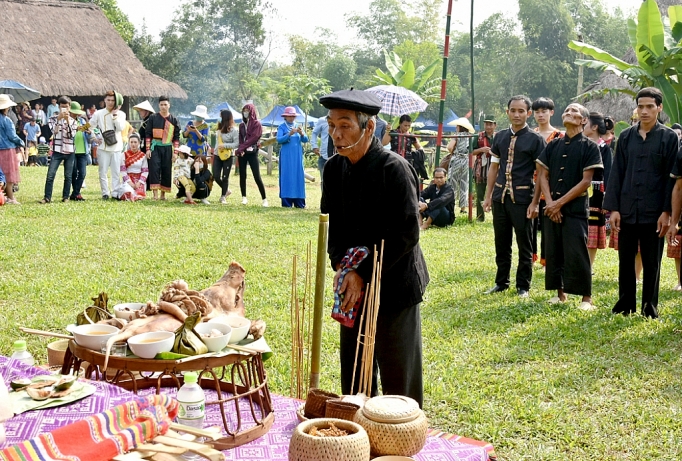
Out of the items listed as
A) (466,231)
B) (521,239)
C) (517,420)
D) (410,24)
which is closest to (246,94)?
(410,24)

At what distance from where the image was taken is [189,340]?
3.02 m

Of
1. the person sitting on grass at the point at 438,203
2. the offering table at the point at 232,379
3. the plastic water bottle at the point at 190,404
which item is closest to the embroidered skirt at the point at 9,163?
the person sitting on grass at the point at 438,203

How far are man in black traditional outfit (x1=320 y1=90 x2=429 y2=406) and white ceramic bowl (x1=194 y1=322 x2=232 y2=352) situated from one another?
0.56 m

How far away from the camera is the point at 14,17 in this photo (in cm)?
2494

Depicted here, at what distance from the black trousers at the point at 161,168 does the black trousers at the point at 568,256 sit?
27.3 ft

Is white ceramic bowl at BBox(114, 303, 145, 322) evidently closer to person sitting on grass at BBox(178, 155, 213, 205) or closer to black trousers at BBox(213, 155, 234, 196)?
person sitting on grass at BBox(178, 155, 213, 205)

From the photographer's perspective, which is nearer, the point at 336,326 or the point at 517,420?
the point at 517,420

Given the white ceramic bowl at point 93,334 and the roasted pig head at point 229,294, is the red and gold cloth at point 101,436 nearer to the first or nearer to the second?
A: the white ceramic bowl at point 93,334

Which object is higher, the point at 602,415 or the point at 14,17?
the point at 14,17

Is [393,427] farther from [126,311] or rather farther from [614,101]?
[614,101]

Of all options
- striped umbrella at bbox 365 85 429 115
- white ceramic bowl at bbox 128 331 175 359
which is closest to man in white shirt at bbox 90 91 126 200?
striped umbrella at bbox 365 85 429 115

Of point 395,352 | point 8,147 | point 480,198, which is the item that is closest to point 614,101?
point 480,198

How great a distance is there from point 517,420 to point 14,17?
2526 centimetres

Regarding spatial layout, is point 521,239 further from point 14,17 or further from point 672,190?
point 14,17
